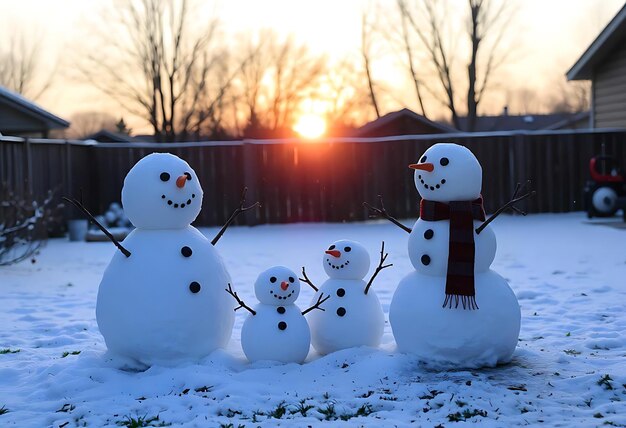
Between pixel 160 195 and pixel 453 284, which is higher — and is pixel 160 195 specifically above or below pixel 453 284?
above

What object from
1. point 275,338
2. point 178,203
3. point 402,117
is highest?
point 402,117

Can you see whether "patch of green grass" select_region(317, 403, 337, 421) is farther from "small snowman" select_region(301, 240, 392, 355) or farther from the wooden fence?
the wooden fence

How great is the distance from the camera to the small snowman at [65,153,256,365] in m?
4.70

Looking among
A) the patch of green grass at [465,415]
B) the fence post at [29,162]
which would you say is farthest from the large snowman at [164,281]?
the fence post at [29,162]

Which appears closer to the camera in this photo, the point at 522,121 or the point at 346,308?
the point at 346,308

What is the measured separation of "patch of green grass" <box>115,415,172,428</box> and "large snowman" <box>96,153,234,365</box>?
2.74 ft

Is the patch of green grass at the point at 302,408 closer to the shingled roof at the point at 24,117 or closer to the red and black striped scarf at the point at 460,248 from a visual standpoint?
the red and black striped scarf at the point at 460,248

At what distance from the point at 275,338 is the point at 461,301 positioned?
121 centimetres

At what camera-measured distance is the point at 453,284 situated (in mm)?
4527

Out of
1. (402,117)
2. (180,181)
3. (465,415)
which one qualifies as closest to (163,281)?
(180,181)

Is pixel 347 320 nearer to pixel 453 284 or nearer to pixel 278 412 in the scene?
pixel 453 284

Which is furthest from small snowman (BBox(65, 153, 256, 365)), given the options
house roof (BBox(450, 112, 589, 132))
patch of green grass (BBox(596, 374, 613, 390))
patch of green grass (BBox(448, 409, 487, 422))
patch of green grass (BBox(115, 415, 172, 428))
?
house roof (BBox(450, 112, 589, 132))

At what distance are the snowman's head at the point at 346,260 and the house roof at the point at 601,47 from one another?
1280cm

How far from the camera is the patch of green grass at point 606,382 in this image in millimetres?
4207
